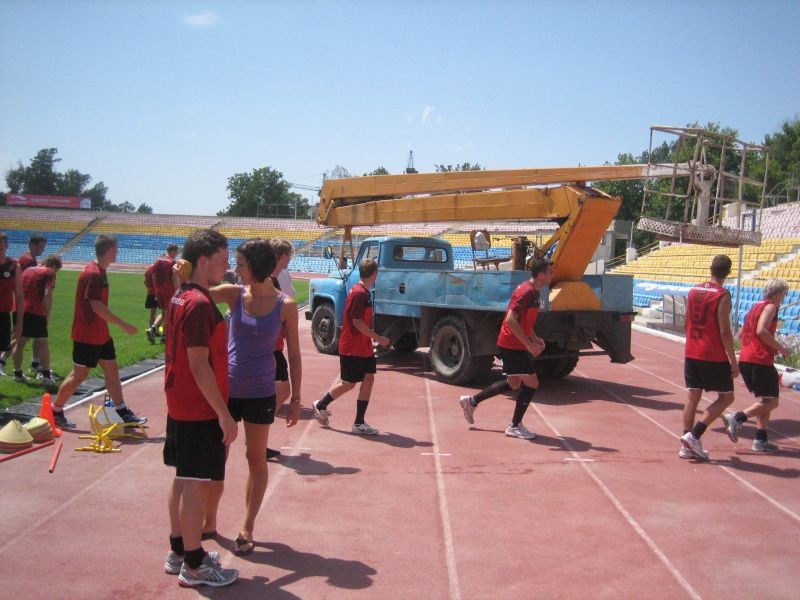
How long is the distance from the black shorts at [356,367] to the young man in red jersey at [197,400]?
3309 mm

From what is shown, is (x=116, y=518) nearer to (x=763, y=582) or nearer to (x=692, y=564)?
(x=692, y=564)

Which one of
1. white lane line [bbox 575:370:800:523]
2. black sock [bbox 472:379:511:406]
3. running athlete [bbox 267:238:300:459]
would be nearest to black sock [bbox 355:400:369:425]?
running athlete [bbox 267:238:300:459]

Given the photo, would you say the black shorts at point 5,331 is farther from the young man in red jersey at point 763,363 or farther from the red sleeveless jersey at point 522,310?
the young man in red jersey at point 763,363

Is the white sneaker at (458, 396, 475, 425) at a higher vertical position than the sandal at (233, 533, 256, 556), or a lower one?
higher

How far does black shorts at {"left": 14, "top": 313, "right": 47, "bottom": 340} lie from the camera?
8688 millimetres

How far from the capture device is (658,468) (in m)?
6.22

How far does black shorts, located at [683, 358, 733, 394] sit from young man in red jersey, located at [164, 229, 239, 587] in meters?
4.61

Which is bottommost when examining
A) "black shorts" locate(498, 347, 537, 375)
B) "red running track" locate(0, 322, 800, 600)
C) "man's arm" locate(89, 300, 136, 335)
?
"red running track" locate(0, 322, 800, 600)

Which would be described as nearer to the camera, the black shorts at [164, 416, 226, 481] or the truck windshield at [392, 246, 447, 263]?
the black shorts at [164, 416, 226, 481]

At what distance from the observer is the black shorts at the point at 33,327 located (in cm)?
869

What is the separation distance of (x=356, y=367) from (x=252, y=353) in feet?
9.68

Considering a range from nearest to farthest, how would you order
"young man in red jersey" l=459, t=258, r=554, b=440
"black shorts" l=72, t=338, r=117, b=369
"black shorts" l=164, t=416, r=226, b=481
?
"black shorts" l=164, t=416, r=226, b=481 → "black shorts" l=72, t=338, r=117, b=369 → "young man in red jersey" l=459, t=258, r=554, b=440

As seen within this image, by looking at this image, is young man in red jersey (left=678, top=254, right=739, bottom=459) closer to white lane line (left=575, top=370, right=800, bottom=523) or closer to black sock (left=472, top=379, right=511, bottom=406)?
white lane line (left=575, top=370, right=800, bottom=523)

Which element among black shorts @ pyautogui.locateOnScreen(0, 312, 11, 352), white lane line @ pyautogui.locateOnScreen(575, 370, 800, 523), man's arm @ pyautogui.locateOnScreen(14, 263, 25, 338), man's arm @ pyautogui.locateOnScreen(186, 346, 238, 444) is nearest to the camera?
man's arm @ pyautogui.locateOnScreen(186, 346, 238, 444)
